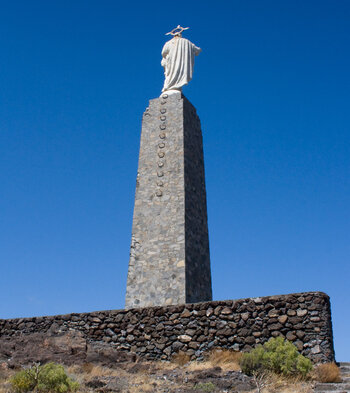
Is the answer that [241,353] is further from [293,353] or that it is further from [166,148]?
[166,148]

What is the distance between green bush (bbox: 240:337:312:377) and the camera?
940 cm

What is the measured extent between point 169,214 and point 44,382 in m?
8.94

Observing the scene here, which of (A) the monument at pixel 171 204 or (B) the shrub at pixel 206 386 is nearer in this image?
(B) the shrub at pixel 206 386

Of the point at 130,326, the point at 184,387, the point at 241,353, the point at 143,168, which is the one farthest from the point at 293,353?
the point at 143,168

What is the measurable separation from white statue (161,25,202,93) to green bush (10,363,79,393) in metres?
13.1

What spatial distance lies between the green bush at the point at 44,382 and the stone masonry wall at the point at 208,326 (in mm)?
3559

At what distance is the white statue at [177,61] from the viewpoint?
19.3m

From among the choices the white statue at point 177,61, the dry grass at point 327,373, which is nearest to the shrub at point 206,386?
the dry grass at point 327,373

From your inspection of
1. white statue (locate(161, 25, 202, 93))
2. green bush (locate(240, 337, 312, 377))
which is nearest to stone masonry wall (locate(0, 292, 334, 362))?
green bush (locate(240, 337, 312, 377))

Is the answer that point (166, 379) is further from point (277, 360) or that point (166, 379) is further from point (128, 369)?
point (277, 360)

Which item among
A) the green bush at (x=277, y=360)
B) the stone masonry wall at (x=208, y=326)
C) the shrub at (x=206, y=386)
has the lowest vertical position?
the shrub at (x=206, y=386)

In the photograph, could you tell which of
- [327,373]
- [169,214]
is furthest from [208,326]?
[169,214]

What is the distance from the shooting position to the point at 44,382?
8266 millimetres

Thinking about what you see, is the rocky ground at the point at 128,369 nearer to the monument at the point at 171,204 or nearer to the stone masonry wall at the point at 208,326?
the stone masonry wall at the point at 208,326
